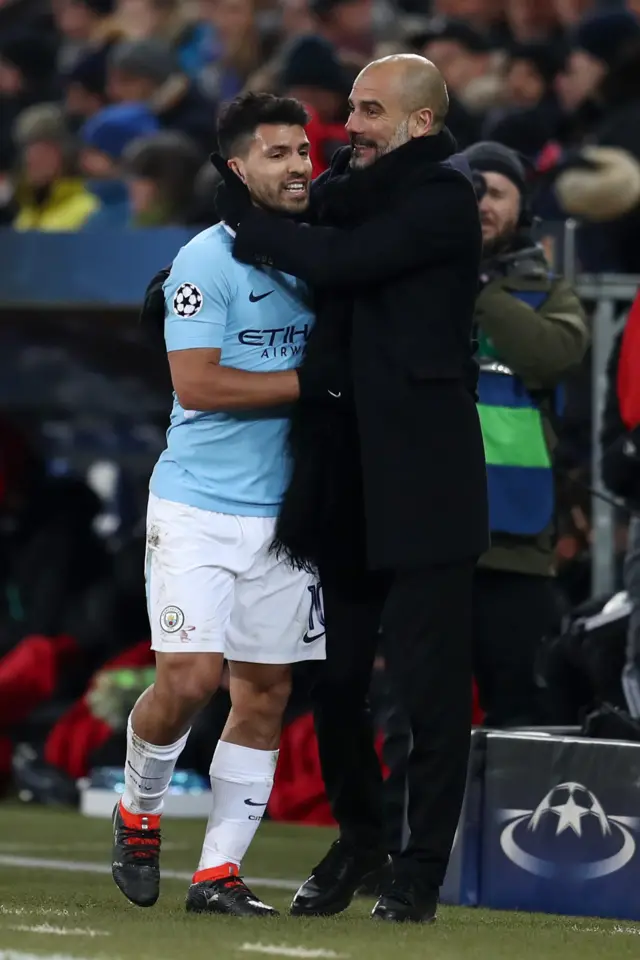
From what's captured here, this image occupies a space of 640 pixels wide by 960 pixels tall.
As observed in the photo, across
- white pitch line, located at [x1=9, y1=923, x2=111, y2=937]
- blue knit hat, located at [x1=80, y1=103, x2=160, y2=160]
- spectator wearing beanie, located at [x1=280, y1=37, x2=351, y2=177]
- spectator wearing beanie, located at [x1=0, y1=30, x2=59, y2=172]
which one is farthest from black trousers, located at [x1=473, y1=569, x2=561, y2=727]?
spectator wearing beanie, located at [x1=0, y1=30, x2=59, y2=172]

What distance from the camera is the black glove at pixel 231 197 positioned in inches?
193

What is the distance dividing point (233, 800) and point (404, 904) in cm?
51

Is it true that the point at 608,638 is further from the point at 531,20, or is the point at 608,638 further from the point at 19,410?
the point at 19,410

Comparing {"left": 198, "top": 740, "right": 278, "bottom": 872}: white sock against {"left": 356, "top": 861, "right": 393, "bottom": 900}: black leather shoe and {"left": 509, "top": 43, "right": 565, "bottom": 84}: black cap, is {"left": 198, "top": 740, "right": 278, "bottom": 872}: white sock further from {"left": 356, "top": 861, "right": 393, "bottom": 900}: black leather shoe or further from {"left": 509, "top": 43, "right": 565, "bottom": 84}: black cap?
{"left": 509, "top": 43, "right": 565, "bottom": 84}: black cap

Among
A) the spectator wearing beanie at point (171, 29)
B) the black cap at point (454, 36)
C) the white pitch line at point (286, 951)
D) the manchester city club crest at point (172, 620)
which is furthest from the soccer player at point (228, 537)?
the spectator wearing beanie at point (171, 29)

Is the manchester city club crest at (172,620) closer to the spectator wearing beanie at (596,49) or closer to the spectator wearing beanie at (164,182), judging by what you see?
the spectator wearing beanie at (164,182)

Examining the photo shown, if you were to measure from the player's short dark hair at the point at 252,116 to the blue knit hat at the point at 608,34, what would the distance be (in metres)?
3.69

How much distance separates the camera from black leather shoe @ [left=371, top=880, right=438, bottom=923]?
4762 millimetres

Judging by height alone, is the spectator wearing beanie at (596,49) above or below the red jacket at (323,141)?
above

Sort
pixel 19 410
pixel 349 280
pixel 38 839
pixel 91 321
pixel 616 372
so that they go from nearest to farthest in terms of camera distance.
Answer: pixel 349 280 < pixel 616 372 < pixel 38 839 < pixel 91 321 < pixel 19 410

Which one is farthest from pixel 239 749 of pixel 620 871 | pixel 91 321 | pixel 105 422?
pixel 105 422

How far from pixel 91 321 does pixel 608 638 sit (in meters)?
3.33

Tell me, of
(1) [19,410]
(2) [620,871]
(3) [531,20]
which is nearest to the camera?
(2) [620,871]

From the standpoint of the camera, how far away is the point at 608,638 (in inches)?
249
